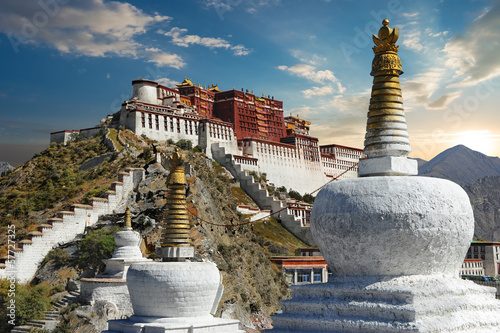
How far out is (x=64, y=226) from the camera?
3812 cm

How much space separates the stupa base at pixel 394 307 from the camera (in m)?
9.98

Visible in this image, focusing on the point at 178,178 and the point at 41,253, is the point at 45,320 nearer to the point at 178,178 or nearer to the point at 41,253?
the point at 41,253

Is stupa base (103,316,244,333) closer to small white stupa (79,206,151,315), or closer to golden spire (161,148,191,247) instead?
golden spire (161,148,191,247)

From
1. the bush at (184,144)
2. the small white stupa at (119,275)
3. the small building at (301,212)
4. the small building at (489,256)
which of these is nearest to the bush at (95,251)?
the small white stupa at (119,275)

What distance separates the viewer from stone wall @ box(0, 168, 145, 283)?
35.4 metres

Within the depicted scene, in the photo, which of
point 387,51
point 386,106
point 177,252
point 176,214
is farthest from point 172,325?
point 387,51

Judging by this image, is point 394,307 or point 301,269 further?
point 301,269

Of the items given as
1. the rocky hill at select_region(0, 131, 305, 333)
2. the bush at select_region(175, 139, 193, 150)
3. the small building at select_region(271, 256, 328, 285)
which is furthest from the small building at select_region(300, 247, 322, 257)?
the bush at select_region(175, 139, 193, 150)

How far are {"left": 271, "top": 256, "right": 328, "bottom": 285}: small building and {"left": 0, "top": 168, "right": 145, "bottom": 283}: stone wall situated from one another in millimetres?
13142

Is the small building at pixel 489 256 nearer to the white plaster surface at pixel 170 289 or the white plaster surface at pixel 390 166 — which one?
the white plaster surface at pixel 170 289

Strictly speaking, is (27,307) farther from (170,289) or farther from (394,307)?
(394,307)

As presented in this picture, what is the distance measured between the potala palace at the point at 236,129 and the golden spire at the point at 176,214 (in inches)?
1791

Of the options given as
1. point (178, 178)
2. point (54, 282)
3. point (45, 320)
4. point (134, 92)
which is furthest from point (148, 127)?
point (178, 178)

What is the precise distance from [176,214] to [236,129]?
6124 centimetres
